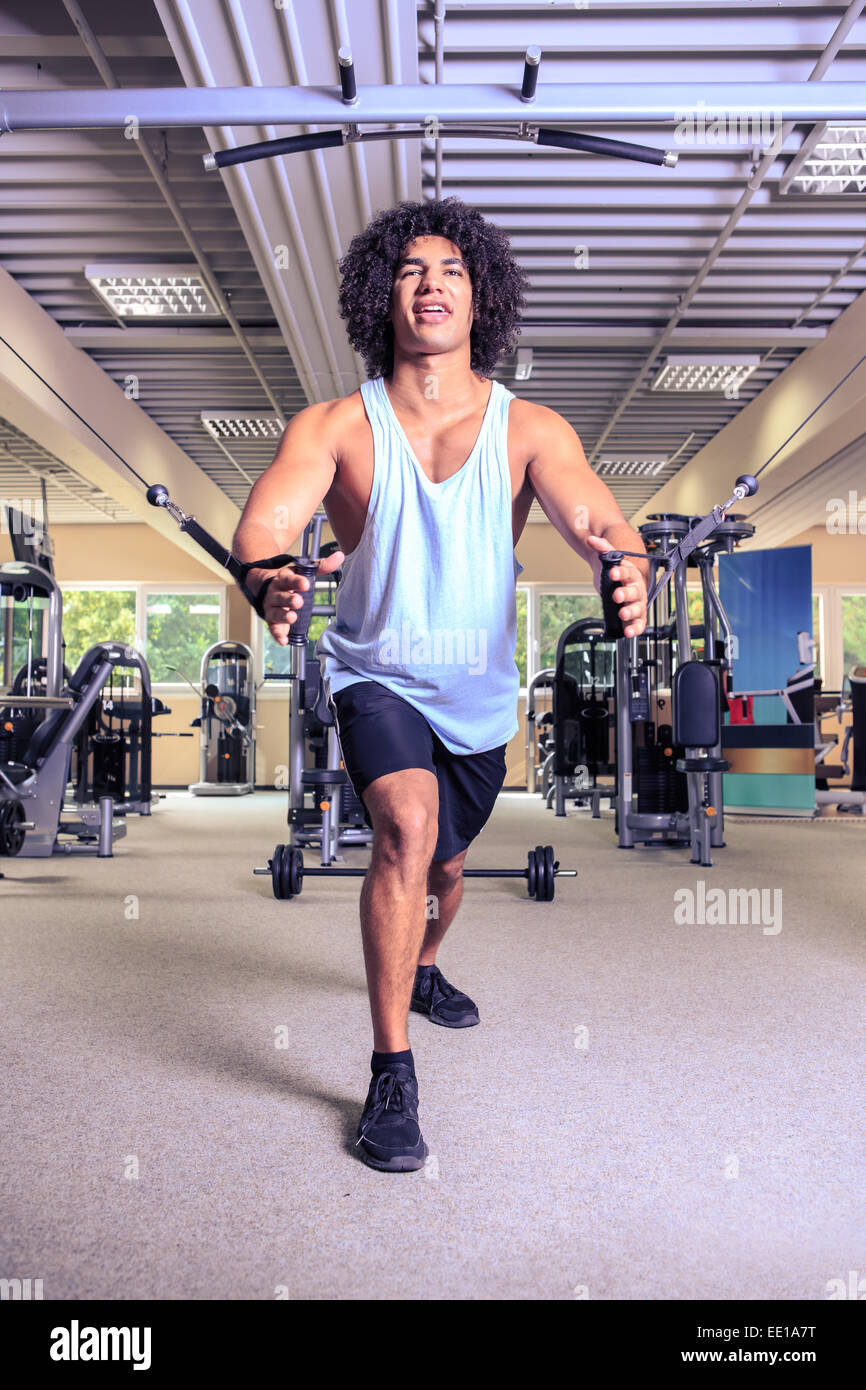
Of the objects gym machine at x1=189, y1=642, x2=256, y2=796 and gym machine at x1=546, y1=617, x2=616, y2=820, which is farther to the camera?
gym machine at x1=189, y1=642, x2=256, y2=796

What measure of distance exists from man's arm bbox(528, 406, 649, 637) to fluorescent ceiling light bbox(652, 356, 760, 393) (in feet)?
21.7

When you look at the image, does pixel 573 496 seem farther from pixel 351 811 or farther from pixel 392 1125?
pixel 351 811

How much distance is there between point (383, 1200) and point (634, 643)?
5455 millimetres

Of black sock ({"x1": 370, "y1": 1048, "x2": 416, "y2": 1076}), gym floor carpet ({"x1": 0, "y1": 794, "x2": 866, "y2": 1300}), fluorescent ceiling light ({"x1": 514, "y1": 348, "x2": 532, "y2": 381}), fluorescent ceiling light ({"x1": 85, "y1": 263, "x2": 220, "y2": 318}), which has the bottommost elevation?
gym floor carpet ({"x1": 0, "y1": 794, "x2": 866, "y2": 1300})

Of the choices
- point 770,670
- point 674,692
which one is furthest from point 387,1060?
point 770,670

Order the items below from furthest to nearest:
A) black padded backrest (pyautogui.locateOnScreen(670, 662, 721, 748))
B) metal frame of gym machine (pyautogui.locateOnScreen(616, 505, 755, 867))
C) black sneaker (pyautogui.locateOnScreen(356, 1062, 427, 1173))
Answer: metal frame of gym machine (pyautogui.locateOnScreen(616, 505, 755, 867)) < black padded backrest (pyautogui.locateOnScreen(670, 662, 721, 748)) < black sneaker (pyautogui.locateOnScreen(356, 1062, 427, 1173))

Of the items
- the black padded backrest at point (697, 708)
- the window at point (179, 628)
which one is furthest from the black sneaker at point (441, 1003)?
the window at point (179, 628)

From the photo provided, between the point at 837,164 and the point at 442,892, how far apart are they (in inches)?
193

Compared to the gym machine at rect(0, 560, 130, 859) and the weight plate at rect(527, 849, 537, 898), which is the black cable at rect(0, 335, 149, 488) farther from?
the weight plate at rect(527, 849, 537, 898)

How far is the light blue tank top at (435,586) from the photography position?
1.80 metres

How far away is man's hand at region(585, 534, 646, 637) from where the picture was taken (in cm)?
154

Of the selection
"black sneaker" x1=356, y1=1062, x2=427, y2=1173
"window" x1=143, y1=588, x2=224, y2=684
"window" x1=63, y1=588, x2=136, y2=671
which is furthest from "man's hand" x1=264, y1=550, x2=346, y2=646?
"window" x1=63, y1=588, x2=136, y2=671
